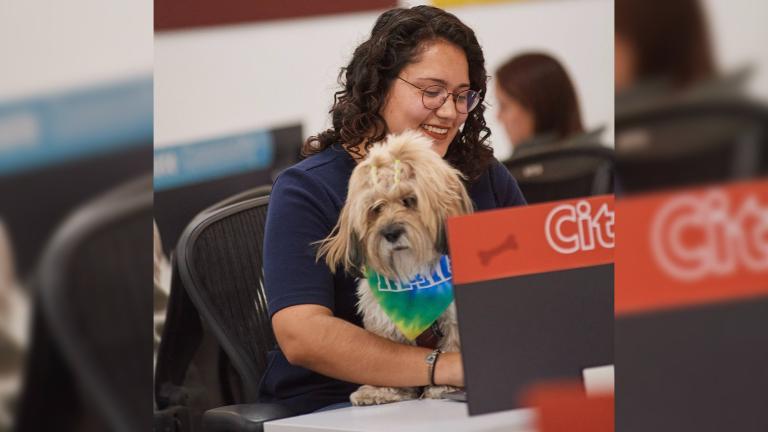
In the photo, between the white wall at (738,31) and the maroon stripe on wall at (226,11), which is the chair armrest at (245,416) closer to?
the maroon stripe on wall at (226,11)

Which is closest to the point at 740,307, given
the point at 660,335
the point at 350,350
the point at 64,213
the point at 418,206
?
the point at 660,335

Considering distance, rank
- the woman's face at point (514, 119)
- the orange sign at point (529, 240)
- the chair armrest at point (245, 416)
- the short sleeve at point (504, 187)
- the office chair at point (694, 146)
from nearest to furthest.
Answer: the office chair at point (694, 146) < the orange sign at point (529, 240) < the chair armrest at point (245, 416) < the short sleeve at point (504, 187) < the woman's face at point (514, 119)

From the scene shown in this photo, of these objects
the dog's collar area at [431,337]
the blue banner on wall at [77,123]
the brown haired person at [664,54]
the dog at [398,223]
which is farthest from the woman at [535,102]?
the brown haired person at [664,54]

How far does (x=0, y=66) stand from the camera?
2855mm

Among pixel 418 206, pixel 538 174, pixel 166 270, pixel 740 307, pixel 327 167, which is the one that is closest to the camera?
pixel 740 307

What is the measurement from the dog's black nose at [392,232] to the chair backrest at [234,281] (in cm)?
53

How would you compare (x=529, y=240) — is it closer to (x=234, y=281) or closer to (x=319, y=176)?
(x=319, y=176)

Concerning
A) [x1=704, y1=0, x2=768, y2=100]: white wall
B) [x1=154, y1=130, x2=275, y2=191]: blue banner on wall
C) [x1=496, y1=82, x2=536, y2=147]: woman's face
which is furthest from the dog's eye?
[x1=704, y1=0, x2=768, y2=100]: white wall

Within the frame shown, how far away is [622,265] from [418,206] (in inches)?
38.7

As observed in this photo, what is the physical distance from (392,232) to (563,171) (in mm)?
621

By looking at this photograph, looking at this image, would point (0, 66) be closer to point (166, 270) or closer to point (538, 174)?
point (166, 270)

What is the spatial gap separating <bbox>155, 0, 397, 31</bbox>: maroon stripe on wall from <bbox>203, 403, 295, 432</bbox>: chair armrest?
3.33ft

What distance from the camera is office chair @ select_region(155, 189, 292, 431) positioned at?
2588 mm

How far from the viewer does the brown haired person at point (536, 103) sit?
8.45ft
